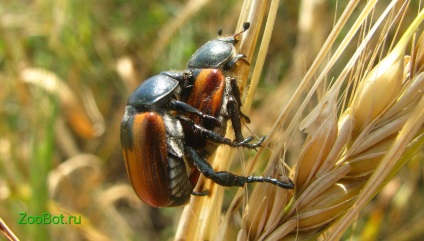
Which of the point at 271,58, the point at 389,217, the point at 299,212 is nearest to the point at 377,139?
the point at 299,212

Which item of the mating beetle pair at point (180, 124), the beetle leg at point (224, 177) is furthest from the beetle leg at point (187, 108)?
the beetle leg at point (224, 177)

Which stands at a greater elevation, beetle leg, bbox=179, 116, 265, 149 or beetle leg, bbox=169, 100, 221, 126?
beetle leg, bbox=169, 100, 221, 126

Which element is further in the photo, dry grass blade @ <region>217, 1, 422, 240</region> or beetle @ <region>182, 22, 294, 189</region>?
beetle @ <region>182, 22, 294, 189</region>

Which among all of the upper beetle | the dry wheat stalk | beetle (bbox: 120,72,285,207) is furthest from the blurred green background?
the dry wheat stalk

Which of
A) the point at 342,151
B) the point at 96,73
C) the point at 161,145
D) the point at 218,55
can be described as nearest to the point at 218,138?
the point at 161,145

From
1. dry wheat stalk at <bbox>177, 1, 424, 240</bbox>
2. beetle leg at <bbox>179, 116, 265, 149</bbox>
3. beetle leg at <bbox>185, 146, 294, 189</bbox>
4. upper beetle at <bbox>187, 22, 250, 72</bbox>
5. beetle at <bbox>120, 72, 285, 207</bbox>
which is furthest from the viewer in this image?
upper beetle at <bbox>187, 22, 250, 72</bbox>

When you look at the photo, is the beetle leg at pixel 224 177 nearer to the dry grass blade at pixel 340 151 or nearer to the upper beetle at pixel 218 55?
the dry grass blade at pixel 340 151

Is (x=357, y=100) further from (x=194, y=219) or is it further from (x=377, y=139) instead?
(x=194, y=219)

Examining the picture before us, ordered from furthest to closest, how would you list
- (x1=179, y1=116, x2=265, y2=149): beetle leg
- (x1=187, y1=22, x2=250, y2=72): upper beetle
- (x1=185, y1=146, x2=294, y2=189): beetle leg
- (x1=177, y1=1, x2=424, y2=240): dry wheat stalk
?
(x1=187, y1=22, x2=250, y2=72): upper beetle → (x1=179, y1=116, x2=265, y2=149): beetle leg → (x1=185, y1=146, x2=294, y2=189): beetle leg → (x1=177, y1=1, x2=424, y2=240): dry wheat stalk

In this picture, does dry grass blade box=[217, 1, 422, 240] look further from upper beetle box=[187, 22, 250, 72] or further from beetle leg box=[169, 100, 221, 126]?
upper beetle box=[187, 22, 250, 72]
